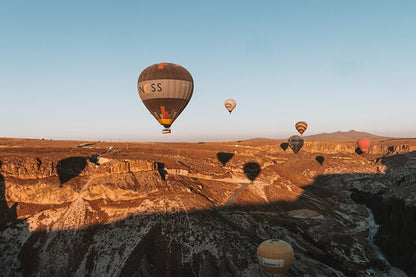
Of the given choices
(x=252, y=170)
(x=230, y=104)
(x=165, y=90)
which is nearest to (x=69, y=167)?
(x=165, y=90)

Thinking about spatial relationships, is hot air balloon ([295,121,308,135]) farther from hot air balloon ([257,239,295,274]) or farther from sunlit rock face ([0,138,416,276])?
hot air balloon ([257,239,295,274])

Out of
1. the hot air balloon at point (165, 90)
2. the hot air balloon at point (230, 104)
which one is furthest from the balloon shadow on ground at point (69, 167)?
the hot air balloon at point (230, 104)

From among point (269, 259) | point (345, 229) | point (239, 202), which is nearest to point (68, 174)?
point (239, 202)

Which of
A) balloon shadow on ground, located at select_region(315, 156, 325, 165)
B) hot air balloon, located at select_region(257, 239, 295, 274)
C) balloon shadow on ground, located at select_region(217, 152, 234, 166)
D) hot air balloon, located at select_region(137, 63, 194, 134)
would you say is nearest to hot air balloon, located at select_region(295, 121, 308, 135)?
balloon shadow on ground, located at select_region(315, 156, 325, 165)

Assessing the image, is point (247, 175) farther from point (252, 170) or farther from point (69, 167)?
point (69, 167)

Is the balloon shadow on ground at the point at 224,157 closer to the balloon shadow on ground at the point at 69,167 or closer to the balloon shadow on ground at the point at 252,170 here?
the balloon shadow on ground at the point at 252,170

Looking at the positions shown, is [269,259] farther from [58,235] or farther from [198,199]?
[58,235]
